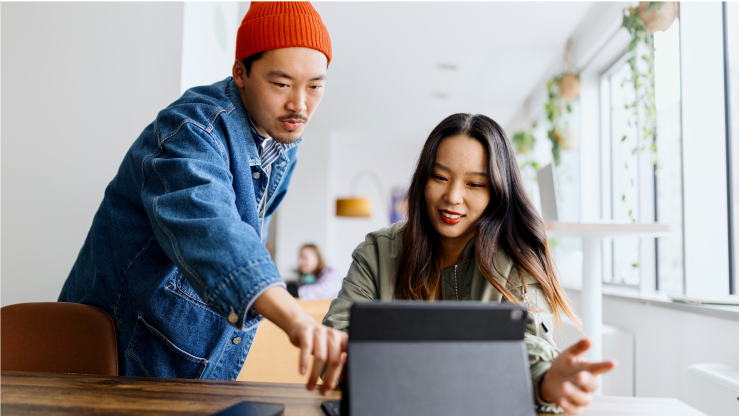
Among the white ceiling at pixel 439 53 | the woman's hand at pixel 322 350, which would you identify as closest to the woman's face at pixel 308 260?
the white ceiling at pixel 439 53

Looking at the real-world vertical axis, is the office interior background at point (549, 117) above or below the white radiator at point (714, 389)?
above

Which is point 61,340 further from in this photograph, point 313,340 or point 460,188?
point 460,188

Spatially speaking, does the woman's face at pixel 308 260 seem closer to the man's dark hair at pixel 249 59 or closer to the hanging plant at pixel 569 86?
the hanging plant at pixel 569 86

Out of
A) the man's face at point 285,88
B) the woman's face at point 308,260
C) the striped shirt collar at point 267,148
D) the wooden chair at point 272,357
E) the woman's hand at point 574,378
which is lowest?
the wooden chair at point 272,357

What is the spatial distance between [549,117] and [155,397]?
4633 mm

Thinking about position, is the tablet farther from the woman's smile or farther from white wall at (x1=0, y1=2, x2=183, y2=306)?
white wall at (x1=0, y1=2, x2=183, y2=306)

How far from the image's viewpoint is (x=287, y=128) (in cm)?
121

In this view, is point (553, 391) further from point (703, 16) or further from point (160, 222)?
point (703, 16)

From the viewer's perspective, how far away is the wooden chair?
6.81 ft

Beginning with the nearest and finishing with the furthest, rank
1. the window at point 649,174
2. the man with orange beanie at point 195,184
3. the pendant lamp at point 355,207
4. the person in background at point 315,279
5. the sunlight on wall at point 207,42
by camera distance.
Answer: the man with orange beanie at point 195,184 → the sunlight on wall at point 207,42 → the window at point 649,174 → the person in background at point 315,279 → the pendant lamp at point 355,207

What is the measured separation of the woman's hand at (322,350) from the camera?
0.62 meters

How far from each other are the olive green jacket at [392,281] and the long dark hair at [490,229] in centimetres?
2

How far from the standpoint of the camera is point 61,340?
3.84 feet

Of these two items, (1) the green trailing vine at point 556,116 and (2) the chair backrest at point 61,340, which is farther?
(1) the green trailing vine at point 556,116
